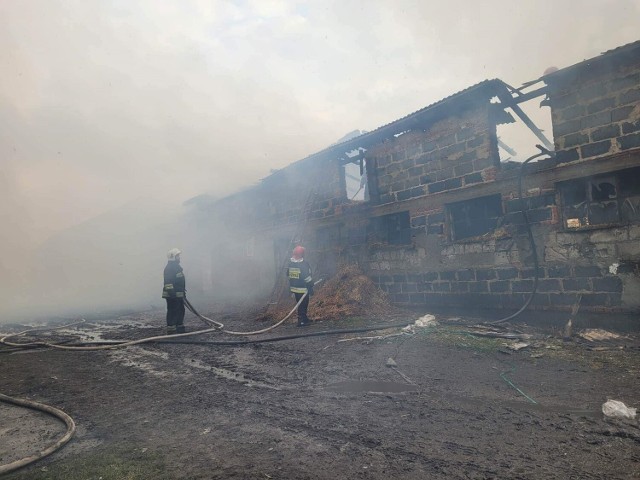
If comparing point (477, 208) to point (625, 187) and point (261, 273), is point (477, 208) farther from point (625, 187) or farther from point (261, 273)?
point (261, 273)

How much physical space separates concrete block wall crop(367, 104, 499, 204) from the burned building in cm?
3

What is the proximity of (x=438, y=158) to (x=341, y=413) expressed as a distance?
25.3 ft

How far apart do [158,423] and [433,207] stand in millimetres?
8017

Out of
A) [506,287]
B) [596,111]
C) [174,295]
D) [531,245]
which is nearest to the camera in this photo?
[596,111]

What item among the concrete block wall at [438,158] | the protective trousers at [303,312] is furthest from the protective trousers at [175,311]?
the concrete block wall at [438,158]

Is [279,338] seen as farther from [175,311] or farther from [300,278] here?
[175,311]

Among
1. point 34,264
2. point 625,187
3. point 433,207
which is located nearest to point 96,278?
point 34,264

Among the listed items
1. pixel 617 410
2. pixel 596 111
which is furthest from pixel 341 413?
pixel 596 111

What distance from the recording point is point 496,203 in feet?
27.3

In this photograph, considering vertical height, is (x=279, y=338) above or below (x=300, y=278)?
below

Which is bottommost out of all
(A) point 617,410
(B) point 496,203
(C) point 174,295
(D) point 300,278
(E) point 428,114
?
(A) point 617,410

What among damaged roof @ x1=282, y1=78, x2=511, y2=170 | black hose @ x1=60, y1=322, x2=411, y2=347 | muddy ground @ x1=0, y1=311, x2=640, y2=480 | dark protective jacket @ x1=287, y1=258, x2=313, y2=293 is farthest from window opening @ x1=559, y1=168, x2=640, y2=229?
dark protective jacket @ x1=287, y1=258, x2=313, y2=293

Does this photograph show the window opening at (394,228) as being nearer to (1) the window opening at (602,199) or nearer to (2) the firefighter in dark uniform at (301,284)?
(2) the firefighter in dark uniform at (301,284)

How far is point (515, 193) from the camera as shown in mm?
7859
